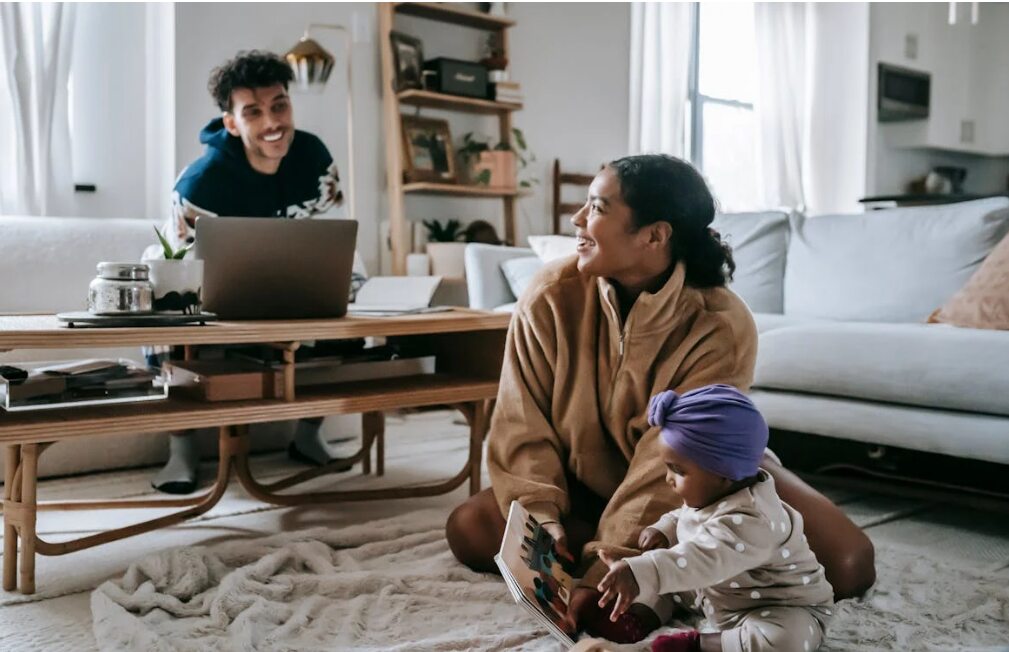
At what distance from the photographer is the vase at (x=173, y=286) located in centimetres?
174

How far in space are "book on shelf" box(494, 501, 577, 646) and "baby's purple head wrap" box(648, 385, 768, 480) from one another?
0.27m

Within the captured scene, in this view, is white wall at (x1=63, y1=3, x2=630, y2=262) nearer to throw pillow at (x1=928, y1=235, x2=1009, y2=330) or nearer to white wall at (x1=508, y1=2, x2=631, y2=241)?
white wall at (x1=508, y1=2, x2=631, y2=241)

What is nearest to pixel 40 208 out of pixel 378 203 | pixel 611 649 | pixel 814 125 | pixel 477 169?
pixel 378 203

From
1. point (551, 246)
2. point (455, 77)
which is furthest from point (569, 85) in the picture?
point (551, 246)

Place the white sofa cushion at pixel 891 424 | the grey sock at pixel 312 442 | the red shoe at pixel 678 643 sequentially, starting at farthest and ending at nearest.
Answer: the grey sock at pixel 312 442 < the white sofa cushion at pixel 891 424 < the red shoe at pixel 678 643

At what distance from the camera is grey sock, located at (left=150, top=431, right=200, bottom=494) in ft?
7.66

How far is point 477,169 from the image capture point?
446cm

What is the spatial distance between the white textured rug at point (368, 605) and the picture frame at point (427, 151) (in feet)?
9.00

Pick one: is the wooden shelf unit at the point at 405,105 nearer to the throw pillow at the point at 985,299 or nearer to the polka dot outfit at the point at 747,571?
the throw pillow at the point at 985,299

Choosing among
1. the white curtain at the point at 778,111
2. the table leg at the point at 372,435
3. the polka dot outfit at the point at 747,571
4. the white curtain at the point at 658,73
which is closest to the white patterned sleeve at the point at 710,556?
the polka dot outfit at the point at 747,571

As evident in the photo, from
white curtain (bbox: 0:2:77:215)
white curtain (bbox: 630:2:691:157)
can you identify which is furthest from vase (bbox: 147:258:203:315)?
white curtain (bbox: 630:2:691:157)

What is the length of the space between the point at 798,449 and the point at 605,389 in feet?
3.33

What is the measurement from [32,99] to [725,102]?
4.14 m

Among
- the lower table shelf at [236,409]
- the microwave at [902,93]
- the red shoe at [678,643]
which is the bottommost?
the red shoe at [678,643]
